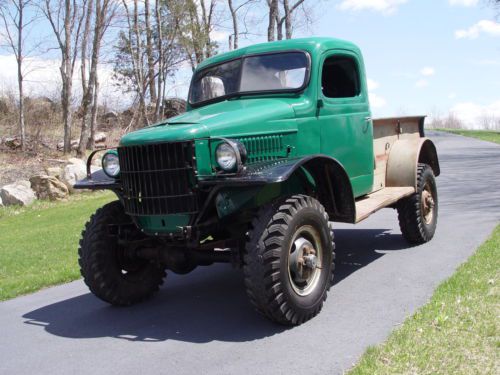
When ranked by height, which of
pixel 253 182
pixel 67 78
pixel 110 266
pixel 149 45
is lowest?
pixel 110 266

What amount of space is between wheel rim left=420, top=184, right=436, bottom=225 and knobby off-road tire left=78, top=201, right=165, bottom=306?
3410 mm

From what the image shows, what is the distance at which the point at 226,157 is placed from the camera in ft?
14.0

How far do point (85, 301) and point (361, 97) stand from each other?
355cm

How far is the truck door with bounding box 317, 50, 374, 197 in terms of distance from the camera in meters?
5.41

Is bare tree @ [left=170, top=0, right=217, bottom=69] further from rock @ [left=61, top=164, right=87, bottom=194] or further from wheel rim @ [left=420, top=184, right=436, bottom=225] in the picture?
wheel rim @ [left=420, top=184, right=436, bottom=225]

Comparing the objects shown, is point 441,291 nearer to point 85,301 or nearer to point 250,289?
point 250,289

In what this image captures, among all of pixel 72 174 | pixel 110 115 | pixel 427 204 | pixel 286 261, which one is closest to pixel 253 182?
pixel 286 261

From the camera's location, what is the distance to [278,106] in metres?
4.93

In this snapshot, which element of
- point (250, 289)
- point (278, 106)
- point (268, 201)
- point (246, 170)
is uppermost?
point (278, 106)

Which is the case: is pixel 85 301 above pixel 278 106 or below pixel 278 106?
below

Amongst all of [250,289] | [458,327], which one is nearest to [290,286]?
[250,289]

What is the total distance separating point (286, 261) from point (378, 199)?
211cm

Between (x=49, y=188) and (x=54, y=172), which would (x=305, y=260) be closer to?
(x=49, y=188)

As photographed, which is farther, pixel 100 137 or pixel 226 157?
pixel 100 137
